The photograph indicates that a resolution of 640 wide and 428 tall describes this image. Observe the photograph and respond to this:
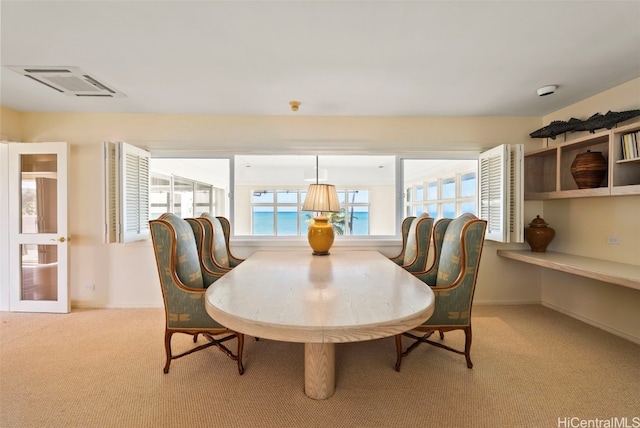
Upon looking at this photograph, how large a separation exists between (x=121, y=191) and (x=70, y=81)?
1.09m

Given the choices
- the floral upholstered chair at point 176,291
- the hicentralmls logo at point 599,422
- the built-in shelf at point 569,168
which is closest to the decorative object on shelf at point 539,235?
the built-in shelf at point 569,168

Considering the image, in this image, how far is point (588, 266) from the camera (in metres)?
2.42

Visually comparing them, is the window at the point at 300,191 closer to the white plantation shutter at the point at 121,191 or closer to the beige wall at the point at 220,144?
the beige wall at the point at 220,144

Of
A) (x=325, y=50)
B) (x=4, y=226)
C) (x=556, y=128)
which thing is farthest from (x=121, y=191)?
(x=556, y=128)

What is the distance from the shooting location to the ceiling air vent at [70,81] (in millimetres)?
2242

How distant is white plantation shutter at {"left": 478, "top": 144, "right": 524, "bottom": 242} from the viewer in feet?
9.92

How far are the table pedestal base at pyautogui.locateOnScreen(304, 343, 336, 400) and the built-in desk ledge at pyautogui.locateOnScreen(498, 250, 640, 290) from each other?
223 centimetres

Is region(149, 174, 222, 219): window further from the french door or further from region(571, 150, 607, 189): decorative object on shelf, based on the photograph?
region(571, 150, 607, 189): decorative object on shelf

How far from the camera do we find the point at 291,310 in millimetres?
1245

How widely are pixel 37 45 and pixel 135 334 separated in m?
2.40

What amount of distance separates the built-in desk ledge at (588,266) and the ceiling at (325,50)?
164 centimetres

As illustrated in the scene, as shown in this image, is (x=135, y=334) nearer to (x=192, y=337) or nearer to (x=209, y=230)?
(x=192, y=337)

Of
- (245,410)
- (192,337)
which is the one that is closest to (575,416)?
(245,410)

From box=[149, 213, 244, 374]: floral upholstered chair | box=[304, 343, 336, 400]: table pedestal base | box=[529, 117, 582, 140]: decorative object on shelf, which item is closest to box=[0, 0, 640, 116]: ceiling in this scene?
box=[529, 117, 582, 140]: decorative object on shelf
